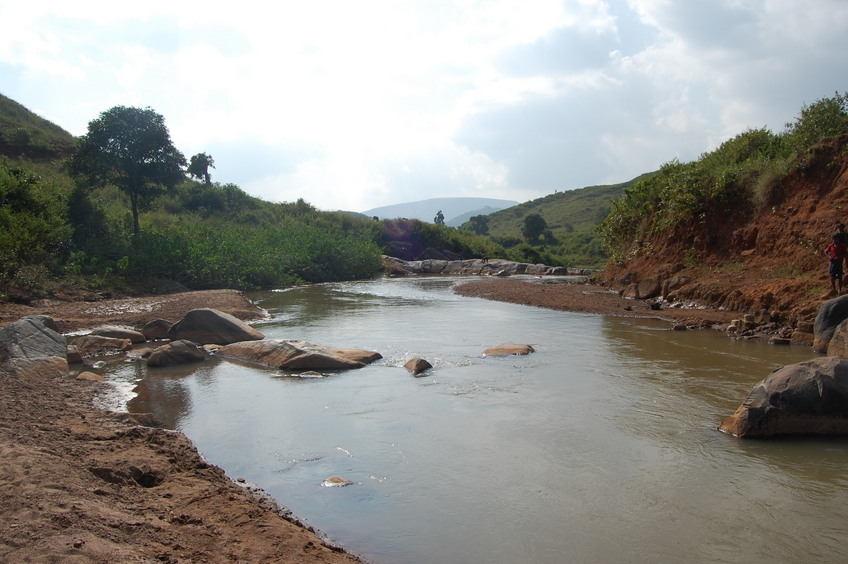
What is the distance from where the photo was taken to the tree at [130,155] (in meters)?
26.8

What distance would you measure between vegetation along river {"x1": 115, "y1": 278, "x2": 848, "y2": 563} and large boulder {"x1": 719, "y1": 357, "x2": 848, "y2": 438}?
214 mm

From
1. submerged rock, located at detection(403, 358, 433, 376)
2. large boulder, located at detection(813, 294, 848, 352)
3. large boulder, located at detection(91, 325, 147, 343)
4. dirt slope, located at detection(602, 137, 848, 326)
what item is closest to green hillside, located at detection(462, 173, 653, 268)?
dirt slope, located at detection(602, 137, 848, 326)

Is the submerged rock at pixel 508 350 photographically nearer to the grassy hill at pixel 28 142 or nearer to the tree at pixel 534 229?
the grassy hill at pixel 28 142

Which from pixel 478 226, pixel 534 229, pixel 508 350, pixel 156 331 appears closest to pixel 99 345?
pixel 156 331

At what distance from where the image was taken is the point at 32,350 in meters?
9.52

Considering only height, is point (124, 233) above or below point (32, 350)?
above

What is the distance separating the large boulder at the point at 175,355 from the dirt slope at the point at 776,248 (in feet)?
42.3

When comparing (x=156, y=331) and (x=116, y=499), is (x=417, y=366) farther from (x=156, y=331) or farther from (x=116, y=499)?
(x=156, y=331)

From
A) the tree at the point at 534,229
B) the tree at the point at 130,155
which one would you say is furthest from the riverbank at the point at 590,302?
the tree at the point at 534,229

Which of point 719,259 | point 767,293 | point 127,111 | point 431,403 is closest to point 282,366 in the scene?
point 431,403

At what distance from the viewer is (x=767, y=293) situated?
1484 centimetres

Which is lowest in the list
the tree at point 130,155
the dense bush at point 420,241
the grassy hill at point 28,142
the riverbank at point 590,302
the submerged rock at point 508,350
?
the submerged rock at point 508,350

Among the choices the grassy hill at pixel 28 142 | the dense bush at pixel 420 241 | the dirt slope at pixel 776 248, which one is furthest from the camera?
the dense bush at pixel 420 241

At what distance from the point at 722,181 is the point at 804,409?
15.2 meters
